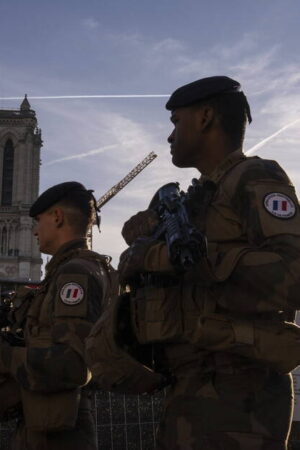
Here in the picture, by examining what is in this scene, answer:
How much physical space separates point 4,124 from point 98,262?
70825mm

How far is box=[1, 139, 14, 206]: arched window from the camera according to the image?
234 ft

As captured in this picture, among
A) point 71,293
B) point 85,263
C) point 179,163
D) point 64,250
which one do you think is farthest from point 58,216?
point 179,163

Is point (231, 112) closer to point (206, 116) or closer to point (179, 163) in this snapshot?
point (206, 116)

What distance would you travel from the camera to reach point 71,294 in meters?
3.62

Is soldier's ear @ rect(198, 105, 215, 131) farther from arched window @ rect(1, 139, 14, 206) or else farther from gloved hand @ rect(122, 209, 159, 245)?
arched window @ rect(1, 139, 14, 206)

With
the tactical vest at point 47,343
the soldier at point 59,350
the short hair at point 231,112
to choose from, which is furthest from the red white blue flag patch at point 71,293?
the short hair at point 231,112

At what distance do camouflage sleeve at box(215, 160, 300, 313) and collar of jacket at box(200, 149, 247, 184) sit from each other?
0.48ft

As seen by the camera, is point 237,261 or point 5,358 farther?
point 5,358

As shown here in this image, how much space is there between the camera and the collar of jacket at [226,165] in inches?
101

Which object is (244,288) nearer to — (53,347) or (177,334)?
(177,334)

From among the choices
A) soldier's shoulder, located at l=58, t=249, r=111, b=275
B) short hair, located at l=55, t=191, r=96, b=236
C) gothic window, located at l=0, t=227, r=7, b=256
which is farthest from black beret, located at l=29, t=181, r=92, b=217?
gothic window, located at l=0, t=227, r=7, b=256

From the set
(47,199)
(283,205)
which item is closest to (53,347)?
(47,199)

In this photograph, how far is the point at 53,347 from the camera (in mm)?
3539

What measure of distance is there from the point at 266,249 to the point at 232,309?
232 millimetres
